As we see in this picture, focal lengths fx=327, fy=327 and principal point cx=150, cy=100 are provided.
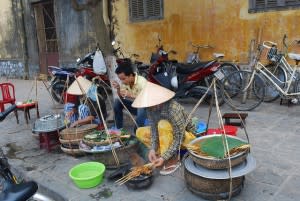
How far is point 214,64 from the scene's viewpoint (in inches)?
251

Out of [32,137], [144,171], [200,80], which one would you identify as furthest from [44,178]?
[200,80]

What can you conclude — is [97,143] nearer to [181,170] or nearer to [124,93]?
[181,170]

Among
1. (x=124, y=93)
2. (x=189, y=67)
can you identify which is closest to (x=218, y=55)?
(x=189, y=67)

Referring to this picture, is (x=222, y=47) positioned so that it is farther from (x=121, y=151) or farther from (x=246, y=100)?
(x=121, y=151)

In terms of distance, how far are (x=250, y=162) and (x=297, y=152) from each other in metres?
1.41

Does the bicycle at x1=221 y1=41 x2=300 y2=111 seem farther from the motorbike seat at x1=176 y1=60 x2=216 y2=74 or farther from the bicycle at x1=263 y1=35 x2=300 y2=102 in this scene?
the motorbike seat at x1=176 y1=60 x2=216 y2=74

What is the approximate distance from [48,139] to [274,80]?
4435 mm

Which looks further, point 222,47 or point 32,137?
point 222,47

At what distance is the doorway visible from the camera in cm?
1258

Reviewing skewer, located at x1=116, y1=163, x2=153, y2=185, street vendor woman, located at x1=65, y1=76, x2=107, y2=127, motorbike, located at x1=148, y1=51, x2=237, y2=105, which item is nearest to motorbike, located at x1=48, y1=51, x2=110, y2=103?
motorbike, located at x1=148, y1=51, x2=237, y2=105

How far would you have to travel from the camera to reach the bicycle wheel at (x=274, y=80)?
6.47 metres

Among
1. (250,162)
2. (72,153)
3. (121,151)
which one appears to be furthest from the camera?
(72,153)

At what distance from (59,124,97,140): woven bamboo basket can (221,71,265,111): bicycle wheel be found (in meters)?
2.93

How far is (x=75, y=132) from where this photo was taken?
448 centimetres
